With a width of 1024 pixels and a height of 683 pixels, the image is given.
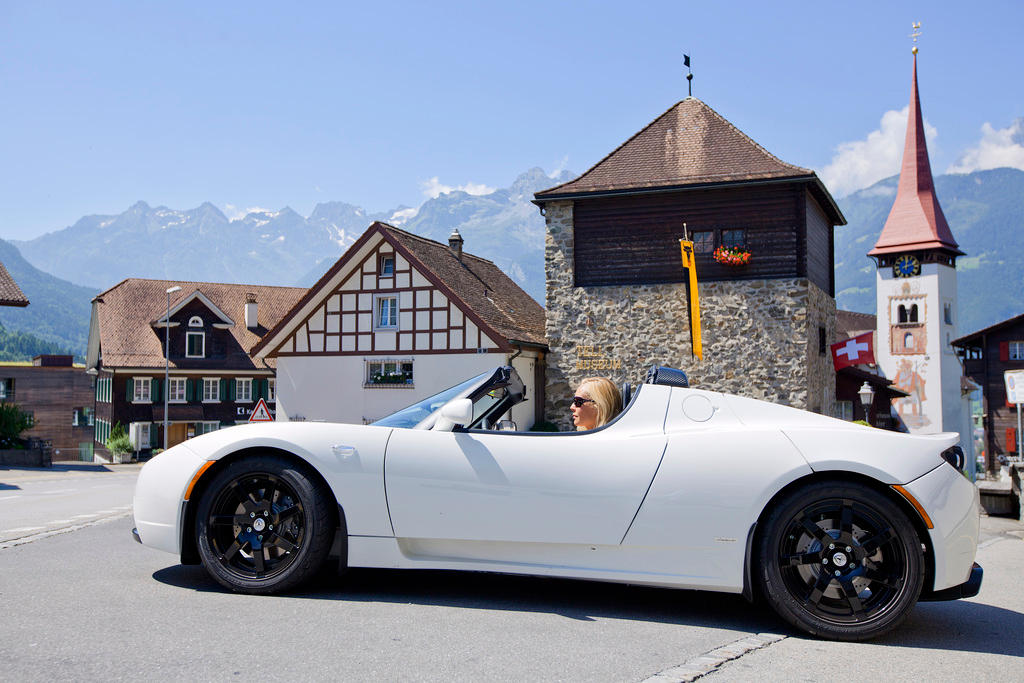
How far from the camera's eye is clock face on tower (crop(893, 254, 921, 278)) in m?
59.0

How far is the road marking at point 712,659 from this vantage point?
127 inches

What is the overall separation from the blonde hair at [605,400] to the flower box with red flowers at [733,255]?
63.0 feet

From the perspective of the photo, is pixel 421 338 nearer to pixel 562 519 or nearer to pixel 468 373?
pixel 468 373

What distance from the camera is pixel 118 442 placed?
4034 cm

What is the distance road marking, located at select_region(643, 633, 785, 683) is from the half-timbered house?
2186cm

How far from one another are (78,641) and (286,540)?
1144 millimetres

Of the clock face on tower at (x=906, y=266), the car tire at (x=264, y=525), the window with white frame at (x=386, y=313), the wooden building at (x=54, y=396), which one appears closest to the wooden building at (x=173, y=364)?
the window with white frame at (x=386, y=313)

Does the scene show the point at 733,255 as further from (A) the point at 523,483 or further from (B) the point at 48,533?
(A) the point at 523,483

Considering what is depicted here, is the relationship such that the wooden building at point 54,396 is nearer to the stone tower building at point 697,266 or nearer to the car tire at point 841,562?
the stone tower building at point 697,266

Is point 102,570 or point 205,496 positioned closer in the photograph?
point 205,496

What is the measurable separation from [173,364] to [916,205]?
4796 cm

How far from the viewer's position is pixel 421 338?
27.1 m

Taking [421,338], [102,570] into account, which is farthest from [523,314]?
[102,570]

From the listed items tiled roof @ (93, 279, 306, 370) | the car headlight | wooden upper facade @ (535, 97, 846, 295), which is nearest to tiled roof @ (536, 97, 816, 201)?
wooden upper facade @ (535, 97, 846, 295)
